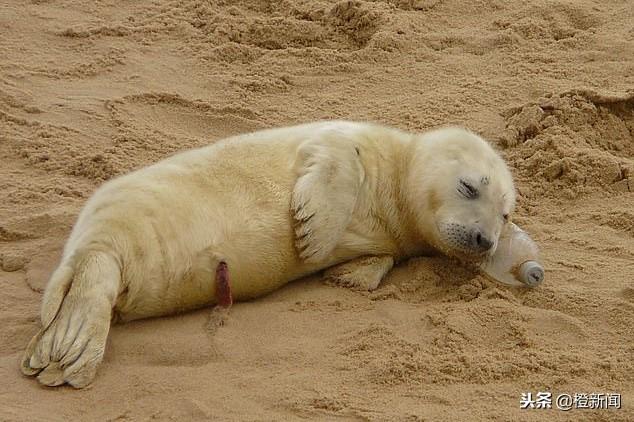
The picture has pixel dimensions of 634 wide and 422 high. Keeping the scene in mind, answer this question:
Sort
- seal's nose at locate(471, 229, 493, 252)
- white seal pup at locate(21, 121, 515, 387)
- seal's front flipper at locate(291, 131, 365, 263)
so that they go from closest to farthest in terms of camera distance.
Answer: white seal pup at locate(21, 121, 515, 387), seal's front flipper at locate(291, 131, 365, 263), seal's nose at locate(471, 229, 493, 252)

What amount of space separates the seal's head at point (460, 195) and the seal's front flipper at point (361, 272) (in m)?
0.28

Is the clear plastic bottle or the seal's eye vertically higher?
the seal's eye

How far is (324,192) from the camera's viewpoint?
4.37 m

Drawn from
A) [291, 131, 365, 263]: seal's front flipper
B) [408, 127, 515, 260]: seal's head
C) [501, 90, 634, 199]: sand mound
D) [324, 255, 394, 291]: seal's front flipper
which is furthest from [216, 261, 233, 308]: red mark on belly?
[501, 90, 634, 199]: sand mound

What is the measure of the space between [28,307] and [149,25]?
3.64 m

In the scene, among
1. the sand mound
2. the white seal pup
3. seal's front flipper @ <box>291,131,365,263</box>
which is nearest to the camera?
the white seal pup

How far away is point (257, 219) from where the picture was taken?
167 inches

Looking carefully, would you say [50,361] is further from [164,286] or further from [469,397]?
[469,397]

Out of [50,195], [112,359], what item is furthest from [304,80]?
[112,359]

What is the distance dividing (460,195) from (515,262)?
16.2 inches

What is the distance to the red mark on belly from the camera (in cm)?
408

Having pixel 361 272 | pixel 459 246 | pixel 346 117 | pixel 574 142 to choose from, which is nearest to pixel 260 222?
pixel 361 272

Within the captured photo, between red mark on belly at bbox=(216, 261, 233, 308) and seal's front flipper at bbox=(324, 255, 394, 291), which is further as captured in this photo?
seal's front flipper at bbox=(324, 255, 394, 291)

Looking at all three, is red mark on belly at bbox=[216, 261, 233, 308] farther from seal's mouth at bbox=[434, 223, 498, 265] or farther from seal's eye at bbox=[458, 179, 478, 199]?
seal's eye at bbox=[458, 179, 478, 199]
